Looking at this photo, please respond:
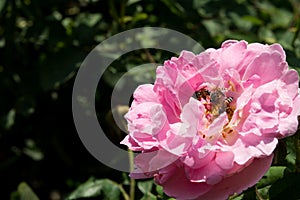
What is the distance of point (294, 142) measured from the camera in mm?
1018

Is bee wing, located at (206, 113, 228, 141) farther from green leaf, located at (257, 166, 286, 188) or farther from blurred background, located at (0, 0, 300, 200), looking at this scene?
blurred background, located at (0, 0, 300, 200)

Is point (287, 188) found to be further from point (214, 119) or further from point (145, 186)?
point (145, 186)

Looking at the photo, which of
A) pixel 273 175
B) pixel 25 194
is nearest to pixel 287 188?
pixel 273 175

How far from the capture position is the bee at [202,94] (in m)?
0.98

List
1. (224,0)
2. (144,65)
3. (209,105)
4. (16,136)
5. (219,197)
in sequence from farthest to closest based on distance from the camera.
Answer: (16,136) < (224,0) < (144,65) < (209,105) < (219,197)

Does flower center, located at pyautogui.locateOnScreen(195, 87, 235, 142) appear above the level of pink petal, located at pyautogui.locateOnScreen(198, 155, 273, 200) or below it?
above

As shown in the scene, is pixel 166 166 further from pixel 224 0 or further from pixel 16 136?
pixel 16 136

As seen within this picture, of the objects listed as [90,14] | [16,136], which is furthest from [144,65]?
[16,136]

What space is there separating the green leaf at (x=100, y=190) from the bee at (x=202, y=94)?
0.46 m

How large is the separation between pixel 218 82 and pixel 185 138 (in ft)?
0.41

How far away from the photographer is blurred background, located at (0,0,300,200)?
1574 millimetres

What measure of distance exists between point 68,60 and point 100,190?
37 centimetres

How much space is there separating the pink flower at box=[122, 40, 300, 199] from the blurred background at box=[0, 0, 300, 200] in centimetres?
44

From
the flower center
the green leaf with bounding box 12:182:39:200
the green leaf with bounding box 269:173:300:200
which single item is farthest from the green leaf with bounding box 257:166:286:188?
the green leaf with bounding box 12:182:39:200
